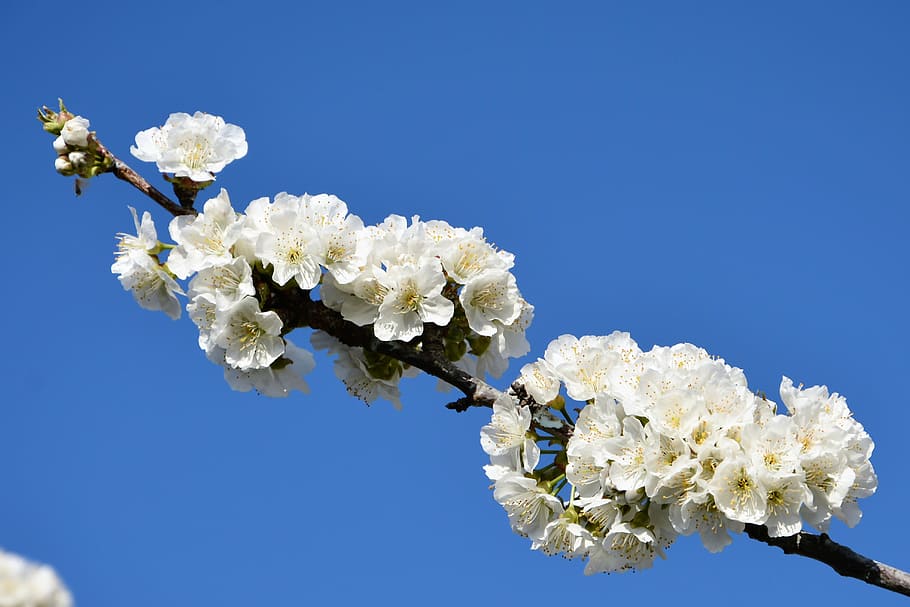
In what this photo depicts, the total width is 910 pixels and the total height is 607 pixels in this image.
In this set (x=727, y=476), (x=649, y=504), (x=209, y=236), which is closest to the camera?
(x=727, y=476)

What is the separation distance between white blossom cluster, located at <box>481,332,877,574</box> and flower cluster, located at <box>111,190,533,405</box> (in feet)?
1.57

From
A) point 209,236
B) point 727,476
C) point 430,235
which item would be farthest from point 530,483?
point 209,236

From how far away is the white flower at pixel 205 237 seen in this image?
15.1ft

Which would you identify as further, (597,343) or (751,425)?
(597,343)

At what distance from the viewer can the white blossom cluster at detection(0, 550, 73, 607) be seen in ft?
7.41

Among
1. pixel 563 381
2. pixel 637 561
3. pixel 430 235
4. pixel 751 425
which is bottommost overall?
pixel 637 561

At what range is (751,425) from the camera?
4.07 metres

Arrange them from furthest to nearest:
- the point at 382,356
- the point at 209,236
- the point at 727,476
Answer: the point at 382,356, the point at 209,236, the point at 727,476

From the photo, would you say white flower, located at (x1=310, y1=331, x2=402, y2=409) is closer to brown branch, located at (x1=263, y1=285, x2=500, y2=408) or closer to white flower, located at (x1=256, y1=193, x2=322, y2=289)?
brown branch, located at (x1=263, y1=285, x2=500, y2=408)

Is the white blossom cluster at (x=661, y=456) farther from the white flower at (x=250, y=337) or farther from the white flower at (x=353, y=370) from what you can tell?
the white flower at (x=250, y=337)

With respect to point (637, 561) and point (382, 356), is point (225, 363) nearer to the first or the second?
point (382, 356)

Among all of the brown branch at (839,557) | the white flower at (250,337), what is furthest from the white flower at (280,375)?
the brown branch at (839,557)

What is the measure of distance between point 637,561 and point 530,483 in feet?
1.76

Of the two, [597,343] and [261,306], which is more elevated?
[597,343]
